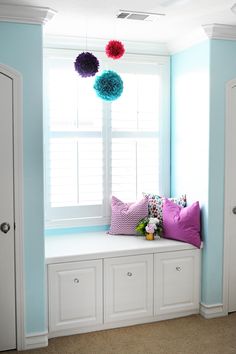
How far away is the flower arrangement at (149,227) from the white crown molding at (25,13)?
1815 mm

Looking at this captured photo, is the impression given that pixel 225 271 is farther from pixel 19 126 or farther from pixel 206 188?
pixel 19 126

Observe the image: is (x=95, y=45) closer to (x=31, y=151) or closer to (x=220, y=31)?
(x=220, y=31)

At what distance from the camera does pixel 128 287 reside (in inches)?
146

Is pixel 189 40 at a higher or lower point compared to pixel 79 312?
higher

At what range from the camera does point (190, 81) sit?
400 cm

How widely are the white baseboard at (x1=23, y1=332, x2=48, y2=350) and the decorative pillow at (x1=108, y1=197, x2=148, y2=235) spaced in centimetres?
109

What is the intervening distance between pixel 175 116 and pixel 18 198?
1.76 meters

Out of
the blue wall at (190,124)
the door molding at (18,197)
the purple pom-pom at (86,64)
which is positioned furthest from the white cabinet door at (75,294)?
the purple pom-pom at (86,64)

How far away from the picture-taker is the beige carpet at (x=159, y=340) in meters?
3.33

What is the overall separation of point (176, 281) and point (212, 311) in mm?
404

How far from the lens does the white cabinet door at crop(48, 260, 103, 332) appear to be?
11.5 feet

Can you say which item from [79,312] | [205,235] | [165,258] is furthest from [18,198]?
[205,235]

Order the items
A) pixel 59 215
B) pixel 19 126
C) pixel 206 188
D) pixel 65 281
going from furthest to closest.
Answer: pixel 59 215 → pixel 206 188 → pixel 65 281 → pixel 19 126

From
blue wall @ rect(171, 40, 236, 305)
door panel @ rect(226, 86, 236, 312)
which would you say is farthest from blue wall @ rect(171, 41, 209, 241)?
door panel @ rect(226, 86, 236, 312)
